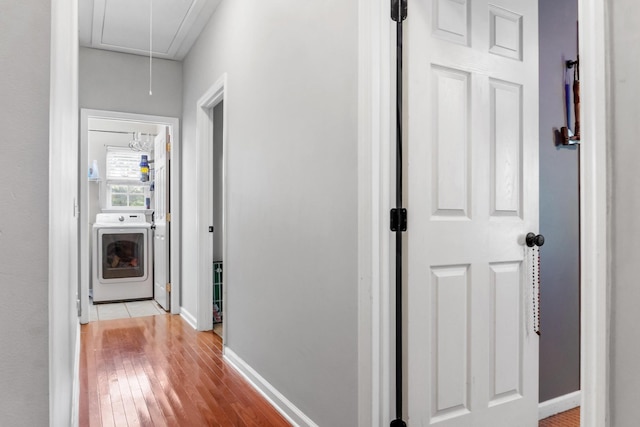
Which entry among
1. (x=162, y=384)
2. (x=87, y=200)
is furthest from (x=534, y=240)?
(x=87, y=200)

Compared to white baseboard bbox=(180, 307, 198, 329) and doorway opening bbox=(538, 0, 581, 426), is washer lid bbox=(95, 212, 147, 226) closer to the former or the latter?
white baseboard bbox=(180, 307, 198, 329)

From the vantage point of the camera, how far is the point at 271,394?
2.46 meters

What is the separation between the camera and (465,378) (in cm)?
179

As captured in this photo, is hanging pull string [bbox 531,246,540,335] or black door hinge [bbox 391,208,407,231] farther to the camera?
hanging pull string [bbox 531,246,540,335]

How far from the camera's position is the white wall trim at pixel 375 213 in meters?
1.65

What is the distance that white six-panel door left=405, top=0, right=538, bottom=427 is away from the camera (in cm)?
167

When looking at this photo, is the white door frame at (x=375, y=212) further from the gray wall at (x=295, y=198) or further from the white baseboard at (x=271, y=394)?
the white baseboard at (x=271, y=394)

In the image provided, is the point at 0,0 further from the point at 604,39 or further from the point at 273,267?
the point at 273,267

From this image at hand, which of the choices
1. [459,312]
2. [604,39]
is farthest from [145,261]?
[604,39]

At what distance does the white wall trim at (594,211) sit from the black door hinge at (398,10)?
0.79 meters

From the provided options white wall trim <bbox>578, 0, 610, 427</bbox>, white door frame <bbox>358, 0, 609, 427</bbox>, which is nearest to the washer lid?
white door frame <bbox>358, 0, 609, 427</bbox>

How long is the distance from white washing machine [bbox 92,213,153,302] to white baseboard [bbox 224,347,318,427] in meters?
2.79

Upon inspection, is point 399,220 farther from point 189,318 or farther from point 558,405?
point 189,318

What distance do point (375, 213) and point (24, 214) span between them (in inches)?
46.0
